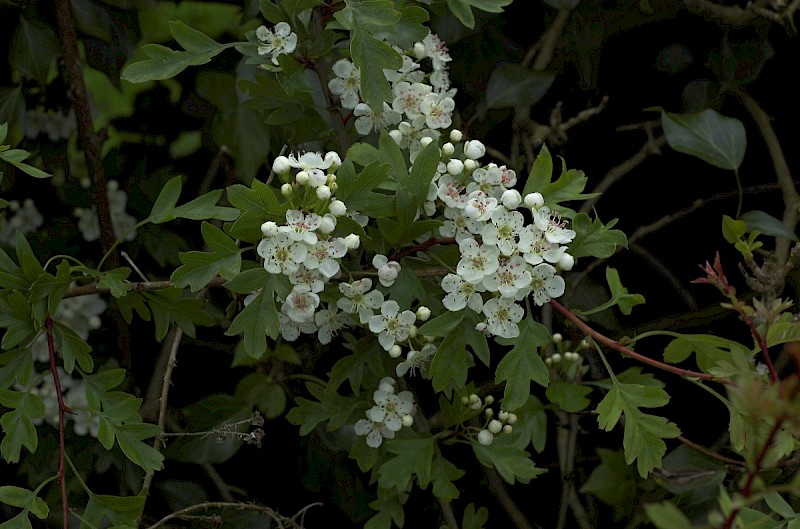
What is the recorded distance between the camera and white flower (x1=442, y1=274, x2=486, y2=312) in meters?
1.12

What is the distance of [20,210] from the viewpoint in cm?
183

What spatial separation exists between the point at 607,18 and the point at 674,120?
0.24 metres

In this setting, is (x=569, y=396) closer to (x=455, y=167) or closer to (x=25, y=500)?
(x=455, y=167)

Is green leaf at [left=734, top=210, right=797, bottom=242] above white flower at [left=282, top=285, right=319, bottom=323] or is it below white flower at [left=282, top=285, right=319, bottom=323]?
below

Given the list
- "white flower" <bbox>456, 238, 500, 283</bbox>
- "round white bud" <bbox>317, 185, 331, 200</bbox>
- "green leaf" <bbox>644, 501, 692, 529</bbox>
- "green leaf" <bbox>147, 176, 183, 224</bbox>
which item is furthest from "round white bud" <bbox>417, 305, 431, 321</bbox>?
"green leaf" <bbox>644, 501, 692, 529</bbox>

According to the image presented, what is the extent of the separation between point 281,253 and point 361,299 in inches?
6.5

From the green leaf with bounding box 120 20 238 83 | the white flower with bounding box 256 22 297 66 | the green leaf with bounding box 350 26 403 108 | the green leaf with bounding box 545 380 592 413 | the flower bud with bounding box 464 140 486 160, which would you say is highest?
the green leaf with bounding box 350 26 403 108

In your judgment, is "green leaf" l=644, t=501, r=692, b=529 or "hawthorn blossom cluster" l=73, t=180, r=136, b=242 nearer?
"green leaf" l=644, t=501, r=692, b=529

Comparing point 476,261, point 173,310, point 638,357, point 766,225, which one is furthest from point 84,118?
point 766,225

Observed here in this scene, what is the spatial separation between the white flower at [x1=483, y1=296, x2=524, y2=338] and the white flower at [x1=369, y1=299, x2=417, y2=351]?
0.11 meters

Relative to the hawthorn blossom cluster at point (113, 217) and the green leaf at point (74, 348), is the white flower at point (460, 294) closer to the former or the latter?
the green leaf at point (74, 348)

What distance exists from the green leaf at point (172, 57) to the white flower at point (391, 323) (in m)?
0.43

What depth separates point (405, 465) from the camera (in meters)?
1.34

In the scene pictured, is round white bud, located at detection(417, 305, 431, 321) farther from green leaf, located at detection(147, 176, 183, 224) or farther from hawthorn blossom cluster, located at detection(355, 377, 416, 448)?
green leaf, located at detection(147, 176, 183, 224)
